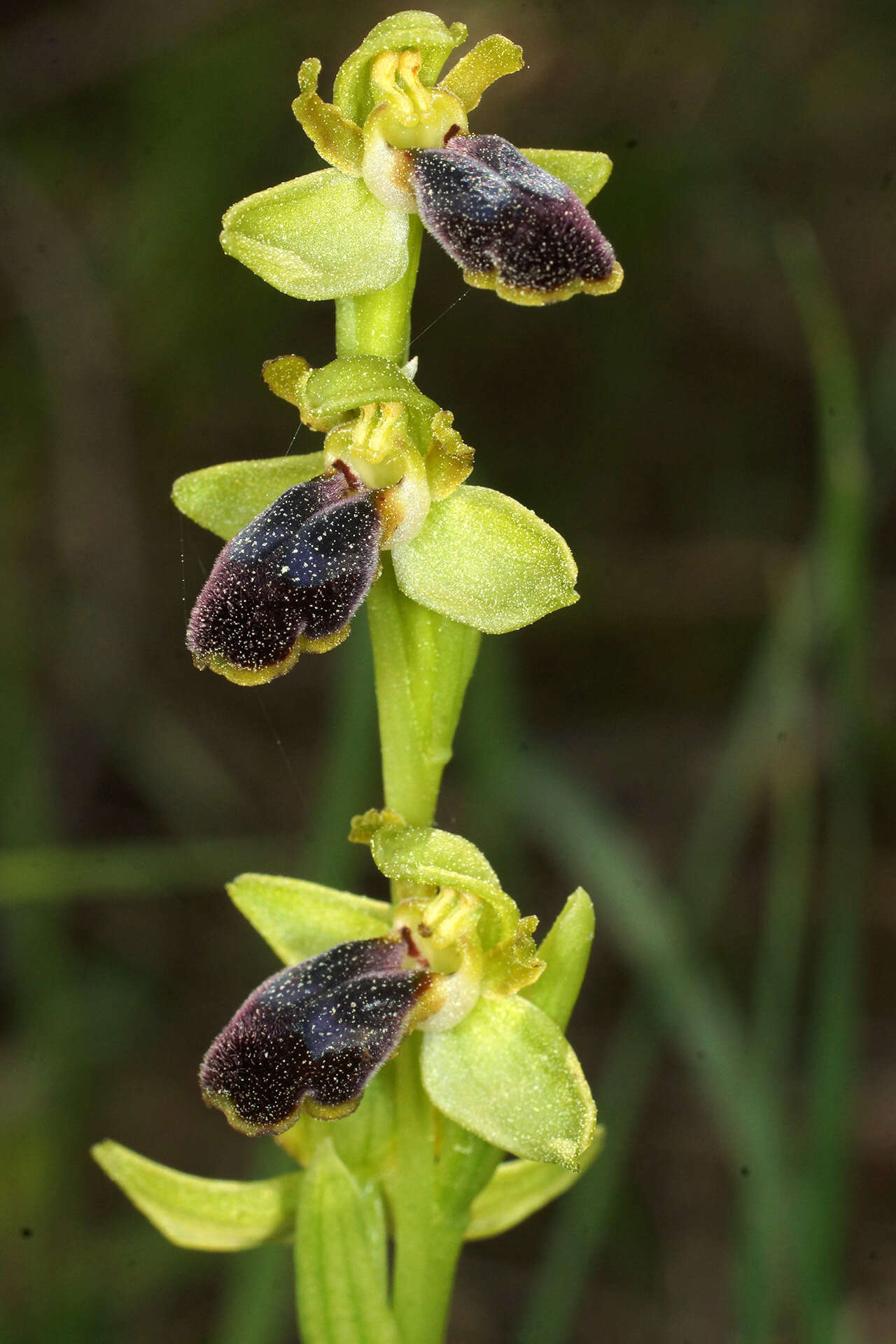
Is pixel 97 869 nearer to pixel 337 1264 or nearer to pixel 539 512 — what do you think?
pixel 337 1264

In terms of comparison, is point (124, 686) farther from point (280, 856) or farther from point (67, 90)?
point (67, 90)

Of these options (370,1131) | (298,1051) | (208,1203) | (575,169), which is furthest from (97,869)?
(575,169)

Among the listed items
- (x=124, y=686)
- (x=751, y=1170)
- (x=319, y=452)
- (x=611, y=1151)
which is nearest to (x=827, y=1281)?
(x=751, y=1170)

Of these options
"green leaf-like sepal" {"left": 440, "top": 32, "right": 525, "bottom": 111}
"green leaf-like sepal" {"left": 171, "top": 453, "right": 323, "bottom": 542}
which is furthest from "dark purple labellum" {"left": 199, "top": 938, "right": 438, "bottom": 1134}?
"green leaf-like sepal" {"left": 440, "top": 32, "right": 525, "bottom": 111}

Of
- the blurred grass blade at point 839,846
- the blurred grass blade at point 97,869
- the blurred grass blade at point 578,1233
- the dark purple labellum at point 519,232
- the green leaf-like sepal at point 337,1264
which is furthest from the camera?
the blurred grass blade at point 97,869

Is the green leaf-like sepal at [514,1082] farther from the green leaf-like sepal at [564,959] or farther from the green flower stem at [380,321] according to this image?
the green flower stem at [380,321]

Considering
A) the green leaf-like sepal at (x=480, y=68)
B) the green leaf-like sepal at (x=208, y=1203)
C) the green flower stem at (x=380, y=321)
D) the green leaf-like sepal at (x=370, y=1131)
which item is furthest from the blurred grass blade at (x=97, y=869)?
the green leaf-like sepal at (x=480, y=68)
